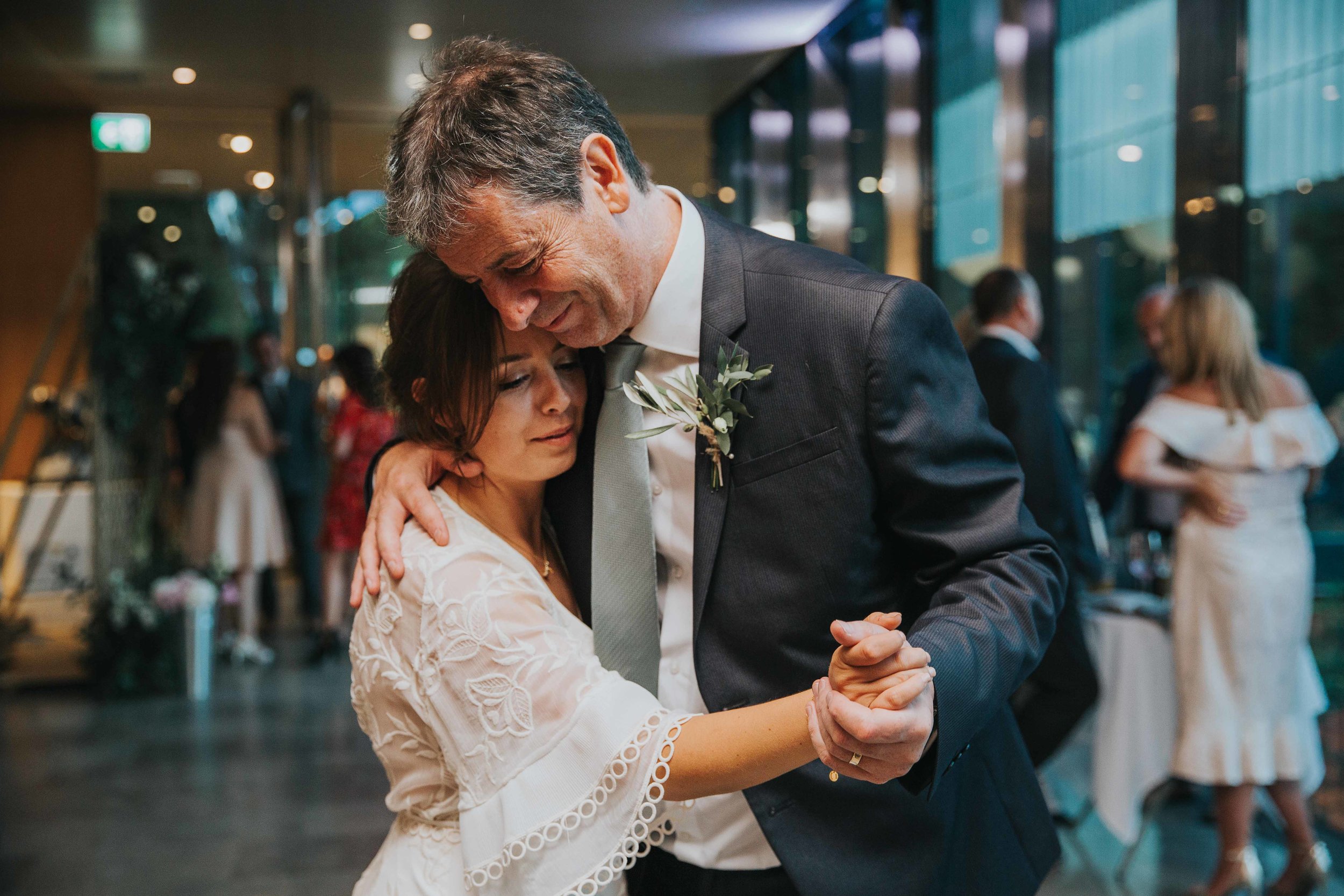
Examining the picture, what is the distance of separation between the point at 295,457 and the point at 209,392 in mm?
1061

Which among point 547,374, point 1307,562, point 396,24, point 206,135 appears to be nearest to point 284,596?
point 206,135

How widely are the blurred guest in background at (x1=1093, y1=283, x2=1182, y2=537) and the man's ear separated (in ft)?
11.9

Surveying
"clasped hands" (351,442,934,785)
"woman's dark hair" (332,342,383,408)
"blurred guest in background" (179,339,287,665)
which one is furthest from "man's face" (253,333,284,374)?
"clasped hands" (351,442,934,785)

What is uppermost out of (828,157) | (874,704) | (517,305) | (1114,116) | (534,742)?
(828,157)

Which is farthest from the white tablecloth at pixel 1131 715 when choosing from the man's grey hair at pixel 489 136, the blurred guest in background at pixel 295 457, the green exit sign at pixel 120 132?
the green exit sign at pixel 120 132

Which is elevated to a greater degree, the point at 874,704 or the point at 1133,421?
the point at 1133,421

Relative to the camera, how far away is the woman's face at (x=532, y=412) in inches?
60.0

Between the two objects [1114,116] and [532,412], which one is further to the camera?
[1114,116]

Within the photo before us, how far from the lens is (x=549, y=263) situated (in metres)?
1.37

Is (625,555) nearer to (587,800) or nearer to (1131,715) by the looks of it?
(587,800)

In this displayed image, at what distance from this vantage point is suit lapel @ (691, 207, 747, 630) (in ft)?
4.74

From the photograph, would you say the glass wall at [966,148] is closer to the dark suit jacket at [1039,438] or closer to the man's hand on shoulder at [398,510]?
the dark suit jacket at [1039,438]

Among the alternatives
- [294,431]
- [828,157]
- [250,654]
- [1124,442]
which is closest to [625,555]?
[1124,442]

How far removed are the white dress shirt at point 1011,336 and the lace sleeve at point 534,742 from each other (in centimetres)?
285
